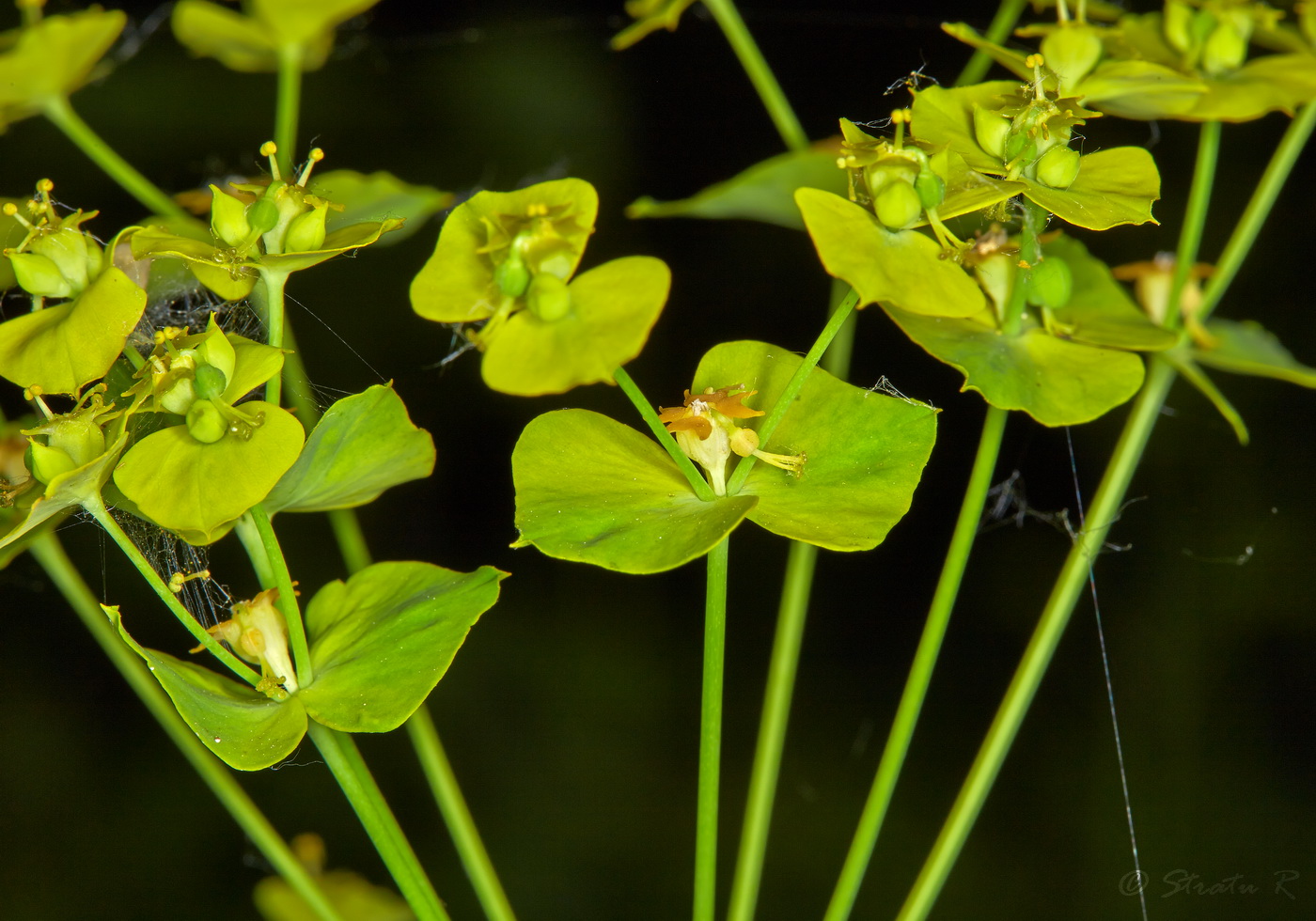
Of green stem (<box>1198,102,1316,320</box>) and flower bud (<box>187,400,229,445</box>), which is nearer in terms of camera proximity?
flower bud (<box>187,400,229,445</box>)

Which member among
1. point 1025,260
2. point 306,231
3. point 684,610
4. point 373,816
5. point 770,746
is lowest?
point 684,610

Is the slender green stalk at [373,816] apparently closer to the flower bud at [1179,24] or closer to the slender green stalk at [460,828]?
the slender green stalk at [460,828]

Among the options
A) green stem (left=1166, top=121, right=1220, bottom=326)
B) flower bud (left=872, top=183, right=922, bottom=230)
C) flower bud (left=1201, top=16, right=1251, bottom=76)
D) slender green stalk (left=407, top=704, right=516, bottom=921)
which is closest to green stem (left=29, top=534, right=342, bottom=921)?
slender green stalk (left=407, top=704, right=516, bottom=921)

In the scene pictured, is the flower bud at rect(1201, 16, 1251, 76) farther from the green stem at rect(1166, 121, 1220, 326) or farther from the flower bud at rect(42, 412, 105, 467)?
the flower bud at rect(42, 412, 105, 467)

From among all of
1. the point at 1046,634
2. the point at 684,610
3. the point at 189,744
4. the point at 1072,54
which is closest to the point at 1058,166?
the point at 1072,54

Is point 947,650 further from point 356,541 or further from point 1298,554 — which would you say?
point 356,541

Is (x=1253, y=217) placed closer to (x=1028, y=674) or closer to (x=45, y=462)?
(x=1028, y=674)
